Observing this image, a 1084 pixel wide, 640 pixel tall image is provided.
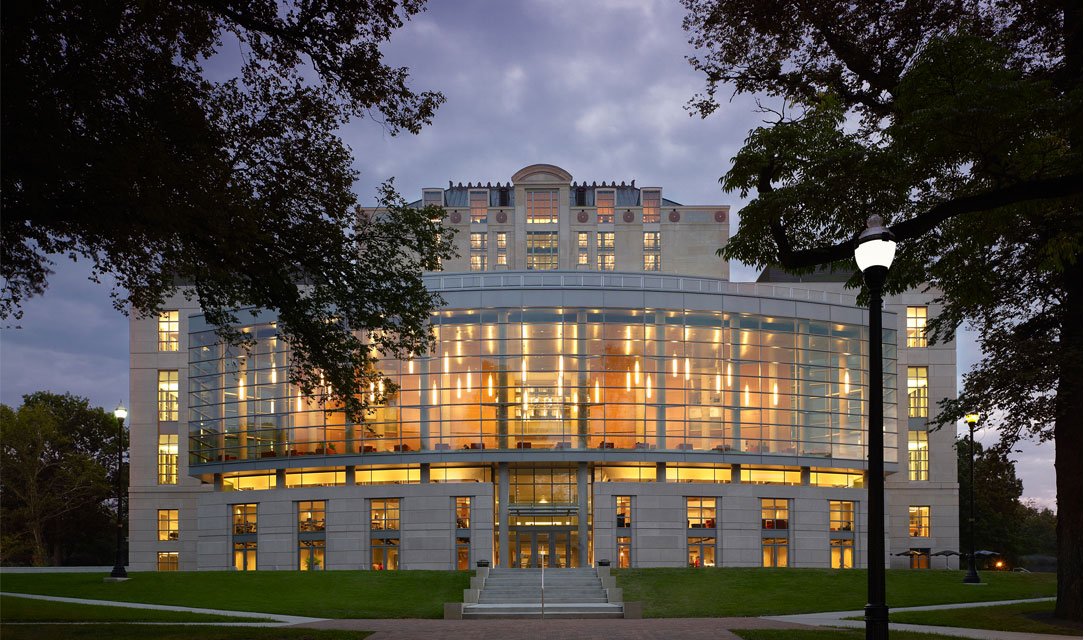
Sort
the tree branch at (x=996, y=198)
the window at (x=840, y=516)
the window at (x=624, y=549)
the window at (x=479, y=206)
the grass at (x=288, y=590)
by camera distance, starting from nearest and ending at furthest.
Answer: the tree branch at (x=996, y=198)
the grass at (x=288, y=590)
the window at (x=624, y=549)
the window at (x=840, y=516)
the window at (x=479, y=206)

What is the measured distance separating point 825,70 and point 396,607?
2325 centimetres

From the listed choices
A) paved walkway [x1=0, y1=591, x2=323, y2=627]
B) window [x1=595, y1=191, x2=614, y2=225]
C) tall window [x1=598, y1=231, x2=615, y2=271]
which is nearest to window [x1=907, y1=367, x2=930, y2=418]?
tall window [x1=598, y1=231, x2=615, y2=271]

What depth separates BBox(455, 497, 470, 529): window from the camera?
179 ft

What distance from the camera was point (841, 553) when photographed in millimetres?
57906

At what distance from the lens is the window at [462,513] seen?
5469 cm

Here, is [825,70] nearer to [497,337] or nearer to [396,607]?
[396,607]

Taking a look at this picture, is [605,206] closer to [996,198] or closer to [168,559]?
[168,559]

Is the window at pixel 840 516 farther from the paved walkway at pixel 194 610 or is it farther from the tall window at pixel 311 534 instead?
the paved walkway at pixel 194 610

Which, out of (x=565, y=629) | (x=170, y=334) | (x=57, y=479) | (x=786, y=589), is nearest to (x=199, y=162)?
(x=565, y=629)

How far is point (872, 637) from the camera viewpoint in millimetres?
10883

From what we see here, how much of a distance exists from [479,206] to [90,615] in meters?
72.4

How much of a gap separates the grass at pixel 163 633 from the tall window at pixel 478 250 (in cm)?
7451

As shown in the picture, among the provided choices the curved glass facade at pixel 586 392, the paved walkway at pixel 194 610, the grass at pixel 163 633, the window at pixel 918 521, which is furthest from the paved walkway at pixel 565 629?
the window at pixel 918 521

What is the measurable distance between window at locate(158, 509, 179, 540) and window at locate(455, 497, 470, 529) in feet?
86.8
